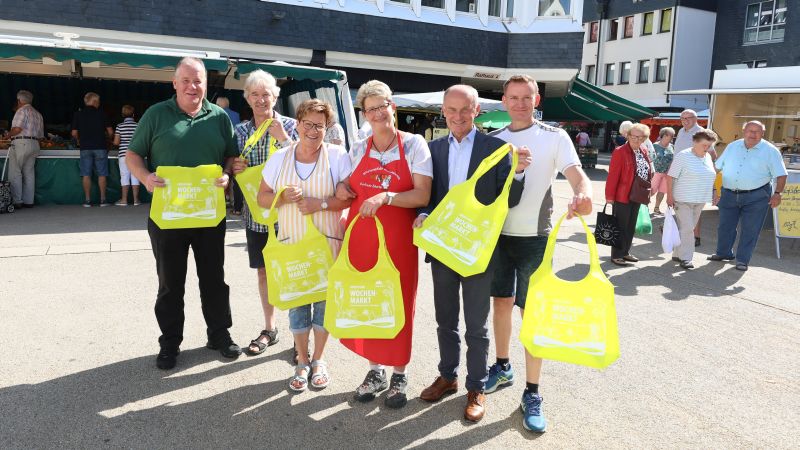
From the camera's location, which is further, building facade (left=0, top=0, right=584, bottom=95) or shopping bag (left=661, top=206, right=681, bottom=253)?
building facade (left=0, top=0, right=584, bottom=95)

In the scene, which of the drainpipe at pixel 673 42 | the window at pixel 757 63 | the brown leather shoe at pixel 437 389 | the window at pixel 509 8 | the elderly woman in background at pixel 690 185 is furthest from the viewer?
the drainpipe at pixel 673 42

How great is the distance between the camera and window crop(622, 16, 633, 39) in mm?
35219

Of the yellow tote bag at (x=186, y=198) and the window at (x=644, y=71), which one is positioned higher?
the window at (x=644, y=71)

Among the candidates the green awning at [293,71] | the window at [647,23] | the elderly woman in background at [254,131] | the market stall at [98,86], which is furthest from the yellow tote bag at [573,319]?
the window at [647,23]

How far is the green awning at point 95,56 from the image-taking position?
26.2 ft

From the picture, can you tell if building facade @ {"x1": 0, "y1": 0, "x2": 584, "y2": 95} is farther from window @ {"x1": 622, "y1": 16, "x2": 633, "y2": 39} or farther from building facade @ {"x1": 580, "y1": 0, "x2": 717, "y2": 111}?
window @ {"x1": 622, "y1": 16, "x2": 633, "y2": 39}

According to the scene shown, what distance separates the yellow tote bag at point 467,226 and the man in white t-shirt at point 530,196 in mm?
251

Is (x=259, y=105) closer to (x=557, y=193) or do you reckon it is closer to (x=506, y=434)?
(x=506, y=434)

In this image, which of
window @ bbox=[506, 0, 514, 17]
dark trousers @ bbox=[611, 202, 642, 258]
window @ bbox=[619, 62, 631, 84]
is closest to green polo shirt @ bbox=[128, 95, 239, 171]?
dark trousers @ bbox=[611, 202, 642, 258]

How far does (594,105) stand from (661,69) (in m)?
17.2

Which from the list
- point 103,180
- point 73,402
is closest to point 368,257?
point 73,402

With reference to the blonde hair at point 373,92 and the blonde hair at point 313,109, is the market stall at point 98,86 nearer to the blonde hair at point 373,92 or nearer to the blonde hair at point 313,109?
the blonde hair at point 313,109

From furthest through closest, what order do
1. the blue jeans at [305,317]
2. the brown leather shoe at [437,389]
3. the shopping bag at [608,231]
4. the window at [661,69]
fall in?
the window at [661,69], the shopping bag at [608,231], the blue jeans at [305,317], the brown leather shoe at [437,389]

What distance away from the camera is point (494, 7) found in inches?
666
